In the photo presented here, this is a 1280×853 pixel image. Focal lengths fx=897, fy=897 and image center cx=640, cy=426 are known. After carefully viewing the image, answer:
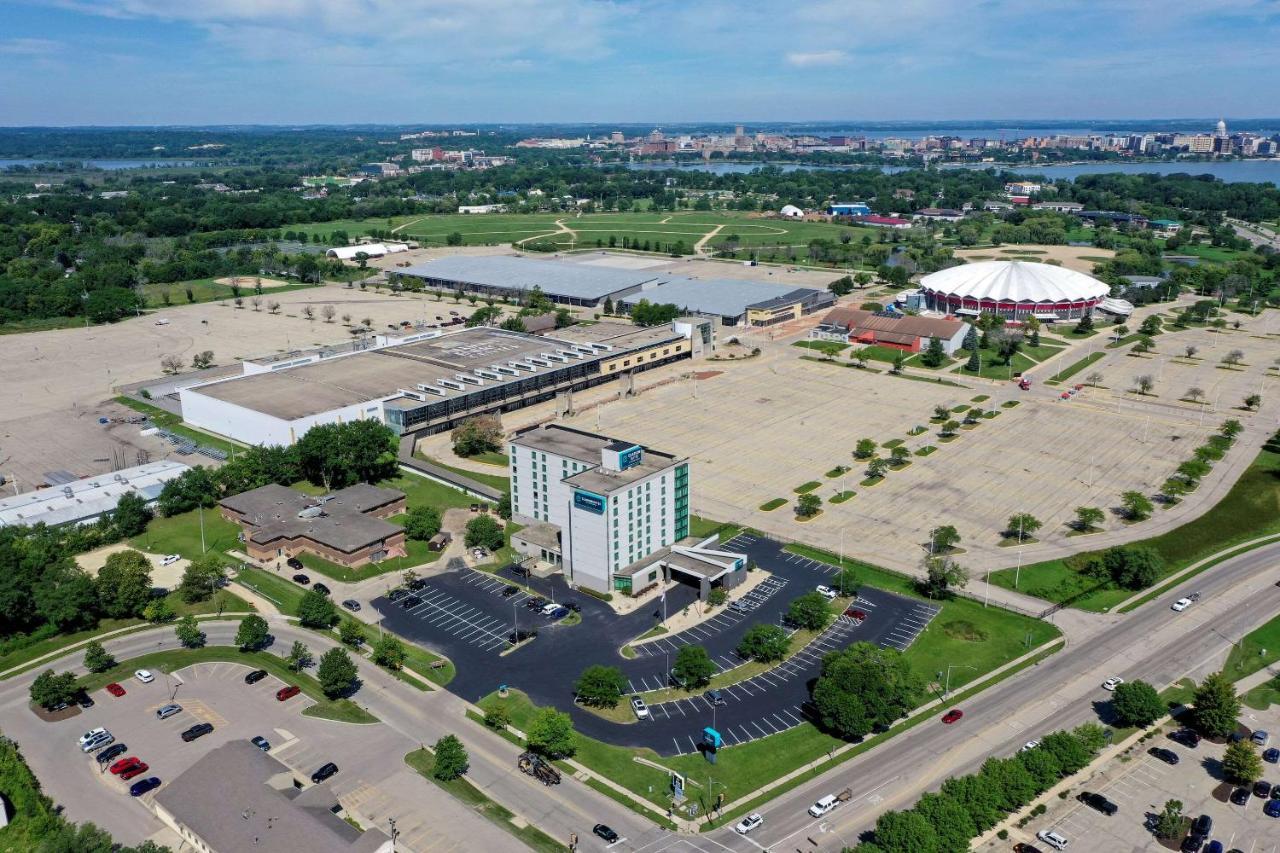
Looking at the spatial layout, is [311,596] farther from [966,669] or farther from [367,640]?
[966,669]

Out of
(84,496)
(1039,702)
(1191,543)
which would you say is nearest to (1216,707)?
(1039,702)

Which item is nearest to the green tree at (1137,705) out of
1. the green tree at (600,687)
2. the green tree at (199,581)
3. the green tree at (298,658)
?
the green tree at (600,687)

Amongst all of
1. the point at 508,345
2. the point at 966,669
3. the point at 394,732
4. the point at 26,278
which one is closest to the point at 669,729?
the point at 394,732

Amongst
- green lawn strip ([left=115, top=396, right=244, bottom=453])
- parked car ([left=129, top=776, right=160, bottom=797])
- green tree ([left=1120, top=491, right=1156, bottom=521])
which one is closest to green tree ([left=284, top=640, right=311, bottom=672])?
parked car ([left=129, top=776, right=160, bottom=797])

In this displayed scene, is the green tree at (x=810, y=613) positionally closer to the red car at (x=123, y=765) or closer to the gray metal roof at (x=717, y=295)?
the red car at (x=123, y=765)

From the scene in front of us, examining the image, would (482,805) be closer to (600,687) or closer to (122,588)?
(600,687)

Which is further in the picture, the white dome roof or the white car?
the white dome roof

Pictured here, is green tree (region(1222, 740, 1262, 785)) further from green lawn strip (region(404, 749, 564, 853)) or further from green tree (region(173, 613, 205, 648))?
green tree (region(173, 613, 205, 648))
